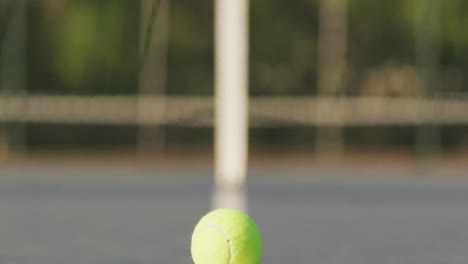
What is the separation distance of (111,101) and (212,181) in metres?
2.88

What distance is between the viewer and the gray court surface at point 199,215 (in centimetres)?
531

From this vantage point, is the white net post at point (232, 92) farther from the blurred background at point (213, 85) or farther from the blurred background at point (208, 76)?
the blurred background at point (208, 76)

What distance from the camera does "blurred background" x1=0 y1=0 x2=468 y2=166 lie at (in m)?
13.9

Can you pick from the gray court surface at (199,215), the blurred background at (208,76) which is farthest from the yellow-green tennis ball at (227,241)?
the blurred background at (208,76)

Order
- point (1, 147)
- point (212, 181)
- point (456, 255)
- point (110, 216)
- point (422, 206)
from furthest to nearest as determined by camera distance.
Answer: point (1, 147) < point (212, 181) < point (422, 206) < point (110, 216) < point (456, 255)

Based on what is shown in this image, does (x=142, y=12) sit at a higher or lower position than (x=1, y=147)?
higher

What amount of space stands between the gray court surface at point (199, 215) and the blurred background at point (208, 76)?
4.01 ft

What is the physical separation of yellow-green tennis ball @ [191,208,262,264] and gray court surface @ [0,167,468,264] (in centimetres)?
52

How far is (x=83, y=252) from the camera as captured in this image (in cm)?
536

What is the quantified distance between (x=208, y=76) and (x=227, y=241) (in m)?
9.91

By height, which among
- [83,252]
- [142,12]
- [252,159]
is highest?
[142,12]

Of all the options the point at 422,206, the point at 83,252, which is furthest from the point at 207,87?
the point at 83,252

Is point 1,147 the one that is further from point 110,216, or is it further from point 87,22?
point 110,216

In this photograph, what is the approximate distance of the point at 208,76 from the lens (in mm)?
14188
